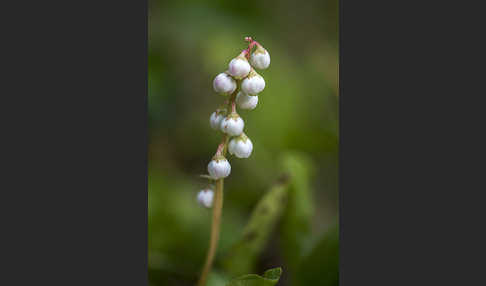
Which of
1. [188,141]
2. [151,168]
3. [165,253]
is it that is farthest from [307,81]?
[165,253]

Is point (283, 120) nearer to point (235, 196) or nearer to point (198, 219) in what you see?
point (235, 196)

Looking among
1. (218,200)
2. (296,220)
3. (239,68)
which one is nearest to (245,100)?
(239,68)

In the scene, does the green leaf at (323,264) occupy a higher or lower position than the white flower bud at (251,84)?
lower

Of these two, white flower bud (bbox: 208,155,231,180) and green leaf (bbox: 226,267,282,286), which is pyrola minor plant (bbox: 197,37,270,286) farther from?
green leaf (bbox: 226,267,282,286)

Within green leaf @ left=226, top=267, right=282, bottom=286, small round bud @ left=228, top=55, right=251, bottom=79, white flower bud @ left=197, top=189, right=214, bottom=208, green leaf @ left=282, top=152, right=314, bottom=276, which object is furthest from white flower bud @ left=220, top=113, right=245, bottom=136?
green leaf @ left=282, top=152, right=314, bottom=276

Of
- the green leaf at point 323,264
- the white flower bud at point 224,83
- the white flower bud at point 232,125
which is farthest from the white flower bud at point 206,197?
the green leaf at point 323,264

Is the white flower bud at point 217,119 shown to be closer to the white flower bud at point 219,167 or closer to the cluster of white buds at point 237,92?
the cluster of white buds at point 237,92

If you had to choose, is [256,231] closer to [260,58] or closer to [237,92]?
[237,92]
